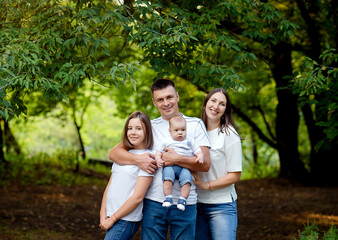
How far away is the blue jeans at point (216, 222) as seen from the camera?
3.20 m

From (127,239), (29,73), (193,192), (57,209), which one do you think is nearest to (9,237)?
(57,209)

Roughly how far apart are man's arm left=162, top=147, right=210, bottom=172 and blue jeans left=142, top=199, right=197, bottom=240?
0.33 m

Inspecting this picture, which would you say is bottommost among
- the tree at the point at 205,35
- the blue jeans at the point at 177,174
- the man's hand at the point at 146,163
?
the blue jeans at the point at 177,174

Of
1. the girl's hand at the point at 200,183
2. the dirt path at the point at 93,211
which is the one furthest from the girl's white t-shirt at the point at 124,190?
the dirt path at the point at 93,211

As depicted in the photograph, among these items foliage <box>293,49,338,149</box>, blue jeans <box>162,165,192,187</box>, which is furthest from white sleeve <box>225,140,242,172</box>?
foliage <box>293,49,338,149</box>

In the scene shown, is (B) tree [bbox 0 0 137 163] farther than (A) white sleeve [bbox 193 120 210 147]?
Yes

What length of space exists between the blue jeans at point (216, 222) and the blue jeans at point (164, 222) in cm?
33

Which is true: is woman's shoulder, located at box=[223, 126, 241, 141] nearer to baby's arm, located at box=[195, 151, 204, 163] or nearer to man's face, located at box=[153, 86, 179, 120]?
baby's arm, located at box=[195, 151, 204, 163]

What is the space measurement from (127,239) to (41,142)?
27.4 meters

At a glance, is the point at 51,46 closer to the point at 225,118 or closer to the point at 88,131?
the point at 225,118

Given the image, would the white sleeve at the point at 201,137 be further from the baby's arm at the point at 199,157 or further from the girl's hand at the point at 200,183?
the girl's hand at the point at 200,183

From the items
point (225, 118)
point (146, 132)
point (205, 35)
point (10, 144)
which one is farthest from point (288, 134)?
point (10, 144)

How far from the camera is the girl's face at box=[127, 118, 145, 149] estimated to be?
9.92ft

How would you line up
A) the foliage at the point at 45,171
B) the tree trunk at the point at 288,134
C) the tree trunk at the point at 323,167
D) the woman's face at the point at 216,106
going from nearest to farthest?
the woman's face at the point at 216,106 < the foliage at the point at 45,171 < the tree trunk at the point at 323,167 < the tree trunk at the point at 288,134
